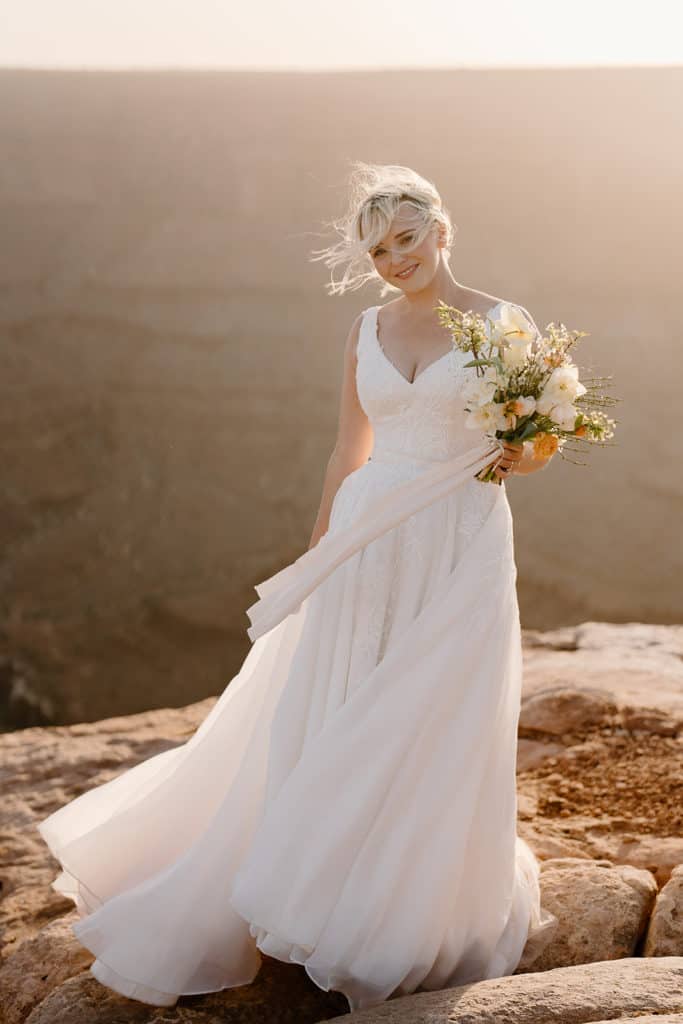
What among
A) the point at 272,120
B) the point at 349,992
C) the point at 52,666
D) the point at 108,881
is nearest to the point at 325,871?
the point at 349,992

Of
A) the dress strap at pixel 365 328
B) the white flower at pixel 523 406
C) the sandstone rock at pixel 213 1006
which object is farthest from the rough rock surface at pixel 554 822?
the dress strap at pixel 365 328

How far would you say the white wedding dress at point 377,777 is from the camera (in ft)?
9.26

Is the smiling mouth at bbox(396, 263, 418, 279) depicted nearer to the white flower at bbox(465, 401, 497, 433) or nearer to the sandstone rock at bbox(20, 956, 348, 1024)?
the white flower at bbox(465, 401, 497, 433)

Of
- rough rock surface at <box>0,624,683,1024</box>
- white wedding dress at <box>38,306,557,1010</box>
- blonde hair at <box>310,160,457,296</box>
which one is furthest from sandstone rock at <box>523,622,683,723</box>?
blonde hair at <box>310,160,457,296</box>

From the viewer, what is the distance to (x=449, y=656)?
293 centimetres

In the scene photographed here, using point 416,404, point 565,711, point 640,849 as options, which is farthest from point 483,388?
point 565,711

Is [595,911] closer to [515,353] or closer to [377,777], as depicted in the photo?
[377,777]

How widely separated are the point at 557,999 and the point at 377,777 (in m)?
0.70

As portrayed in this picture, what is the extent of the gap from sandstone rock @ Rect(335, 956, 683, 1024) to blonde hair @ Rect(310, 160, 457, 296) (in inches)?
73.4

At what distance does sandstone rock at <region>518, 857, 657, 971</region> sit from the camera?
3.12 m

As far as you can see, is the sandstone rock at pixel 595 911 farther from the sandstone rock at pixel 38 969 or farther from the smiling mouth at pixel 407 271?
the smiling mouth at pixel 407 271

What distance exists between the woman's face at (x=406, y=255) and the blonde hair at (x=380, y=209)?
0.7 inches

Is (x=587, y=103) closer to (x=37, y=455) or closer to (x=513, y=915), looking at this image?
(x=37, y=455)

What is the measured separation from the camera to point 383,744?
9.42 ft
